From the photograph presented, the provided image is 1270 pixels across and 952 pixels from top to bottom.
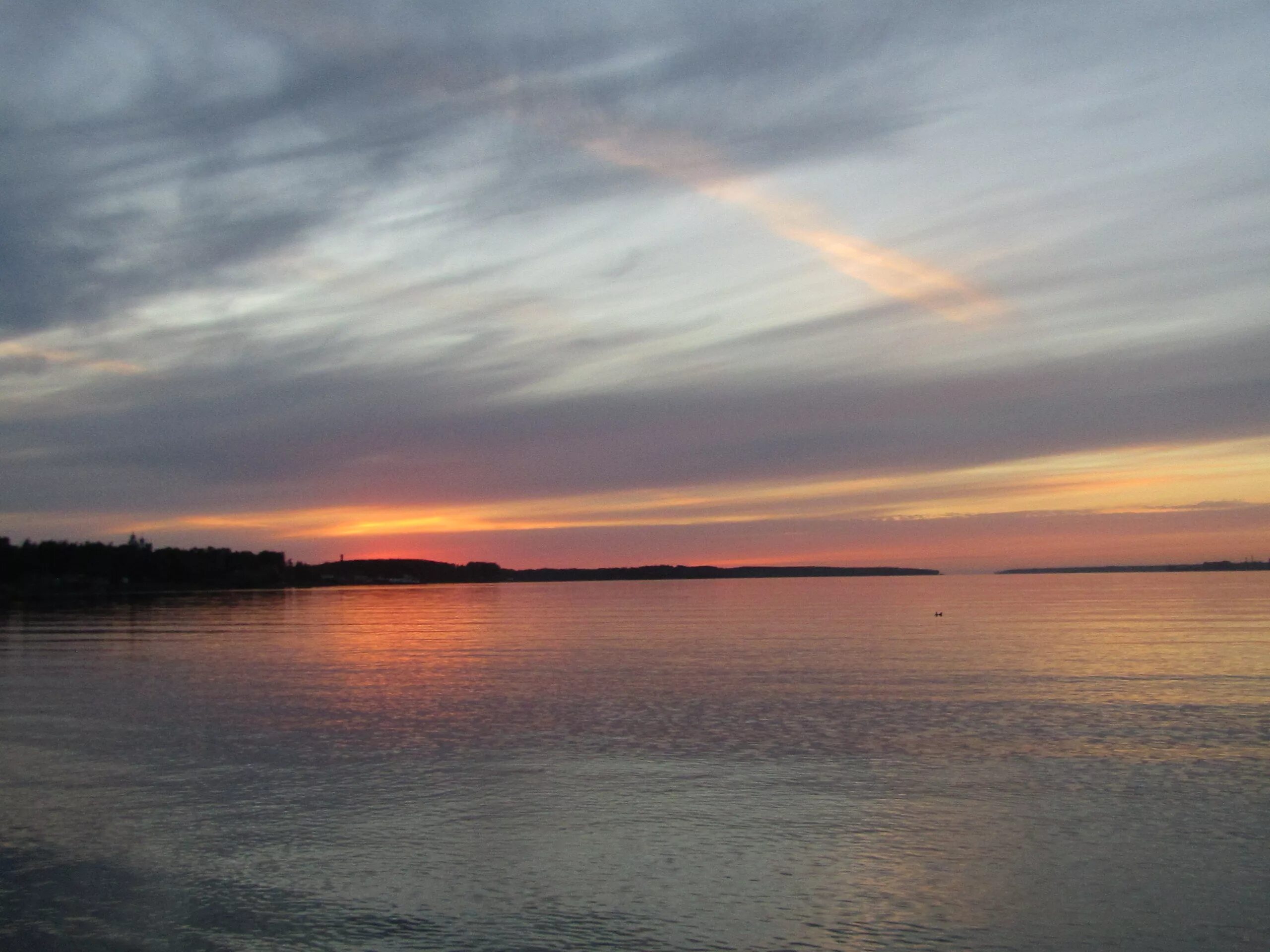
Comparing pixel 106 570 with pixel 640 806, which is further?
pixel 106 570

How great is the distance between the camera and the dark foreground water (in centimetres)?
1175

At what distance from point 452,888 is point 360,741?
10.5 m

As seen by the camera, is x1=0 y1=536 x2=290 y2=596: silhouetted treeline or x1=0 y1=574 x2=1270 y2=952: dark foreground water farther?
x1=0 y1=536 x2=290 y2=596: silhouetted treeline

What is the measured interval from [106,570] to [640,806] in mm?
166198

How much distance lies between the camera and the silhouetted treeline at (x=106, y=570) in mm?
145625

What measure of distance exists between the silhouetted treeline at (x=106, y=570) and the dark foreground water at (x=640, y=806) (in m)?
122

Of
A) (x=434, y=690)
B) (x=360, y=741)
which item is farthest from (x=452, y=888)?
(x=434, y=690)

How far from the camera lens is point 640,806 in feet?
54.2

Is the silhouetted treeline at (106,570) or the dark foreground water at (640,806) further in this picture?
the silhouetted treeline at (106,570)

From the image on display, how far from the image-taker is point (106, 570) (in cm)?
16088

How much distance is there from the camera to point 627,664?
38.6m

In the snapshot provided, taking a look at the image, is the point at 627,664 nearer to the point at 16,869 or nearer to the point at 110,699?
the point at 110,699

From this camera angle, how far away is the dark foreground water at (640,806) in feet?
38.5

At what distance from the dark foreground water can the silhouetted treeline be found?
122 meters
